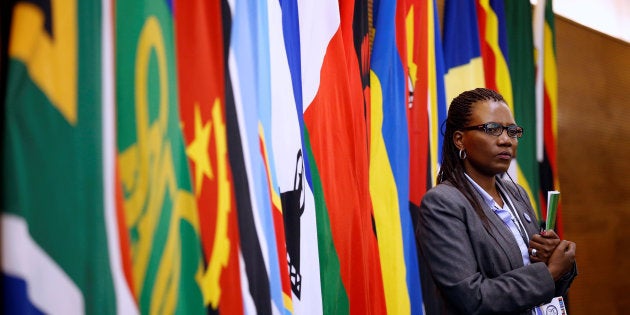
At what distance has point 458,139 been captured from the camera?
178 centimetres

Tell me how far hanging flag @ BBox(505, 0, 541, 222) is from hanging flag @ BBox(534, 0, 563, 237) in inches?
3.8

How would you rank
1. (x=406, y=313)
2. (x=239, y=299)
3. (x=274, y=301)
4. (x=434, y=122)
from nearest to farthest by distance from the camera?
(x=239, y=299), (x=274, y=301), (x=406, y=313), (x=434, y=122)

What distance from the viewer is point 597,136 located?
4.48m

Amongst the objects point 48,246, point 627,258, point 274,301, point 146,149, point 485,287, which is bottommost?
point 627,258

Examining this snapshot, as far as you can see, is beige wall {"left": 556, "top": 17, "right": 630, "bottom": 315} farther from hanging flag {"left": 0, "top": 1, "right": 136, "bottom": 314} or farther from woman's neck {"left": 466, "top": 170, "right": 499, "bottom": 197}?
hanging flag {"left": 0, "top": 1, "right": 136, "bottom": 314}

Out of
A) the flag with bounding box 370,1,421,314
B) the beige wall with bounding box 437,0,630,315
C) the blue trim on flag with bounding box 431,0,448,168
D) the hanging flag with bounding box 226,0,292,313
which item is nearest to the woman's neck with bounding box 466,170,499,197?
the hanging flag with bounding box 226,0,292,313

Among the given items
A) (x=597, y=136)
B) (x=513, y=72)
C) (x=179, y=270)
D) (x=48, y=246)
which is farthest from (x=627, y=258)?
(x=48, y=246)

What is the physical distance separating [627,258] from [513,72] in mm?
1869

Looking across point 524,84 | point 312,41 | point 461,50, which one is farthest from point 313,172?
point 524,84

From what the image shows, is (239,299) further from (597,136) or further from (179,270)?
(597,136)

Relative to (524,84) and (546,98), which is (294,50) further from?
(546,98)

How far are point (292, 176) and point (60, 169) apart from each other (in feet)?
2.71

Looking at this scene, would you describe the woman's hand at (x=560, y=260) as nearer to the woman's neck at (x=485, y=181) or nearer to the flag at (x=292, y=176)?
the woman's neck at (x=485, y=181)

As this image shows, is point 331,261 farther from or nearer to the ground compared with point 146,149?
nearer to the ground
